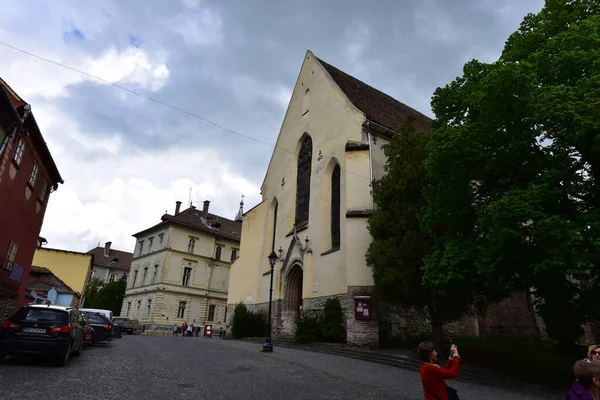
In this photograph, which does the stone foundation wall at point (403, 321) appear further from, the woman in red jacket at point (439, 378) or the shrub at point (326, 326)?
the woman in red jacket at point (439, 378)

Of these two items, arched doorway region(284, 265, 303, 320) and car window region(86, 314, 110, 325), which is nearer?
car window region(86, 314, 110, 325)

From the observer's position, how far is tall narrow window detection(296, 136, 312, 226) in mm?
25219

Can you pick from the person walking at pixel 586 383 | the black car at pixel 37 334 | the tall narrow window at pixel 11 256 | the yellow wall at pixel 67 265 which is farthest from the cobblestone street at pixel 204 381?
the yellow wall at pixel 67 265

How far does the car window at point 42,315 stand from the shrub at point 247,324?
16565 millimetres

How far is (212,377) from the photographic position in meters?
8.70

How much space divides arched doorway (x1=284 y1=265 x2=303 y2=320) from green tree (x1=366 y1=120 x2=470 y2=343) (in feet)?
29.6

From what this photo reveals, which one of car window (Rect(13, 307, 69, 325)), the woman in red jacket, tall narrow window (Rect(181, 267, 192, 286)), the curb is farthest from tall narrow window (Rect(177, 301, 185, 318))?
the woman in red jacket

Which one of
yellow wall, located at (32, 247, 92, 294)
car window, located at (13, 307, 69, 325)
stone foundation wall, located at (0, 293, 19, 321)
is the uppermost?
yellow wall, located at (32, 247, 92, 294)

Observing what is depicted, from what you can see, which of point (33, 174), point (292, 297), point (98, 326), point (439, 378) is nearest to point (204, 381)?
point (439, 378)

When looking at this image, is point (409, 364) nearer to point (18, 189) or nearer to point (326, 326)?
point (326, 326)

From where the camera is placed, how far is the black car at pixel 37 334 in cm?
873

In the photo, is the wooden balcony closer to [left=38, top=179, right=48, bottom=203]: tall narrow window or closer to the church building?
[left=38, top=179, right=48, bottom=203]: tall narrow window

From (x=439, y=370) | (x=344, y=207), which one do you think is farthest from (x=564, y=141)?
(x=344, y=207)

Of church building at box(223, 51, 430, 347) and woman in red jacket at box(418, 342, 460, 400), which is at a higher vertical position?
church building at box(223, 51, 430, 347)
